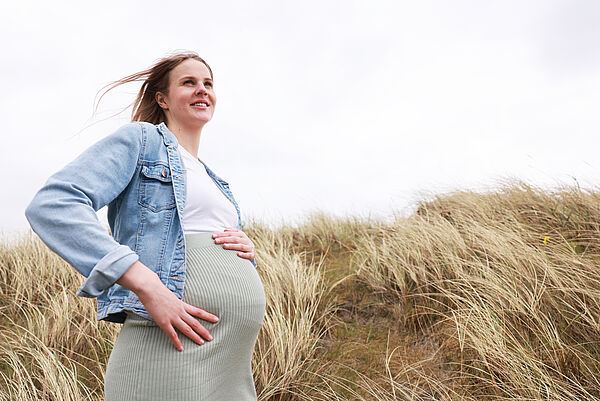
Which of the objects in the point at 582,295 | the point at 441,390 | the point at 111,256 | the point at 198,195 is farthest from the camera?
the point at 582,295

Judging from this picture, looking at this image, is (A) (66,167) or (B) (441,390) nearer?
(A) (66,167)

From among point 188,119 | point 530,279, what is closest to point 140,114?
point 188,119

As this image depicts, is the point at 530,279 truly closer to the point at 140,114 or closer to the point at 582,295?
the point at 582,295

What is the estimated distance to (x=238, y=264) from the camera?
1489mm

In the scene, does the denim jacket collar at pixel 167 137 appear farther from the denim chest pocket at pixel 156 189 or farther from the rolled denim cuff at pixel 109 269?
the rolled denim cuff at pixel 109 269

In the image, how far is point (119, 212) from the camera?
1.39 meters

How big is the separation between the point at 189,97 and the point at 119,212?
60 centimetres

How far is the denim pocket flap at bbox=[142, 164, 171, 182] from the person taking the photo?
1.38 metres

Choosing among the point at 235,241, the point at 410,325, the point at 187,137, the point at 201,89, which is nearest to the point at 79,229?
the point at 235,241

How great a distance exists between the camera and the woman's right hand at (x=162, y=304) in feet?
3.58

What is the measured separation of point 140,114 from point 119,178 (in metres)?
0.72

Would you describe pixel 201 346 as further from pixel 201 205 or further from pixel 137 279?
A: pixel 201 205

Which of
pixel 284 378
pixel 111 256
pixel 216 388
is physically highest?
pixel 111 256

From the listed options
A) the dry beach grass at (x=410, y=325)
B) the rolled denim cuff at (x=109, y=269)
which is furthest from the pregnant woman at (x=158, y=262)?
the dry beach grass at (x=410, y=325)
